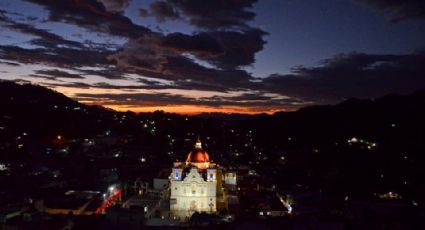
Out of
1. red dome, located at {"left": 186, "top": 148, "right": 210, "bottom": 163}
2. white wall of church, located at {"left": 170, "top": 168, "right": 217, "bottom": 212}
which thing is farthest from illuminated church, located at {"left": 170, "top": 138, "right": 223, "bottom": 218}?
red dome, located at {"left": 186, "top": 148, "right": 210, "bottom": 163}

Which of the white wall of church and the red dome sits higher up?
the red dome

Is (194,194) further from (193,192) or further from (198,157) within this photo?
(198,157)

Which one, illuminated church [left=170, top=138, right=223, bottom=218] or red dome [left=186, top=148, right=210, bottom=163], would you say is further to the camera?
red dome [left=186, top=148, right=210, bottom=163]

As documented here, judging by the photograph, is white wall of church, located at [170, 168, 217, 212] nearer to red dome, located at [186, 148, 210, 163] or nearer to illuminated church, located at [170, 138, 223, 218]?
illuminated church, located at [170, 138, 223, 218]

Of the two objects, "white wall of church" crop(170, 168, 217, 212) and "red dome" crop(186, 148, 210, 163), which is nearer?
"white wall of church" crop(170, 168, 217, 212)

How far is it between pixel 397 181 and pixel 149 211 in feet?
86.5

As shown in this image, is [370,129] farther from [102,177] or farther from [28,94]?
[28,94]

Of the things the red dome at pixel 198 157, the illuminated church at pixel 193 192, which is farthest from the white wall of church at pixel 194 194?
the red dome at pixel 198 157

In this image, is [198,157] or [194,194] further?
[198,157]

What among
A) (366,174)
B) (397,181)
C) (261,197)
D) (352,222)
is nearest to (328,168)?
(366,174)

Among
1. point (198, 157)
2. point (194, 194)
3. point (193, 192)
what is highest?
point (198, 157)

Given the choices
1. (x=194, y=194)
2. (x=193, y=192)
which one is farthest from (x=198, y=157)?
(x=194, y=194)

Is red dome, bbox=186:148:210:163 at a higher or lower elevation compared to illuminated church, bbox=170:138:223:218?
higher

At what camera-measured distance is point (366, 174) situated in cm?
4425
